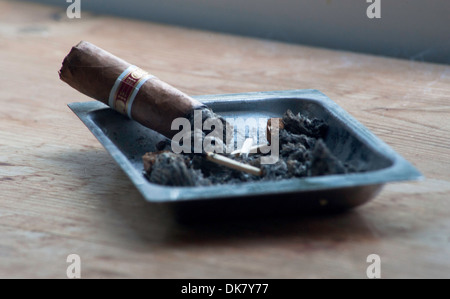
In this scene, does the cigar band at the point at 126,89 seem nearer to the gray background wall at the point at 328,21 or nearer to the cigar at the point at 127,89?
the cigar at the point at 127,89

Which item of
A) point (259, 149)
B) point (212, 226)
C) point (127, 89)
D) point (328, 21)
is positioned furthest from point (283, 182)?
point (328, 21)

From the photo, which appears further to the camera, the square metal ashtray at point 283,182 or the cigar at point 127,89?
the cigar at point 127,89

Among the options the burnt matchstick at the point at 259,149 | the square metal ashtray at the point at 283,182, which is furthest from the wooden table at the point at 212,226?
the burnt matchstick at the point at 259,149

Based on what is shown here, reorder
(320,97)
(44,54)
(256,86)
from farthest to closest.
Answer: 1. (44,54)
2. (256,86)
3. (320,97)

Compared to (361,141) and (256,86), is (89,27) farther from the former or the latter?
(361,141)

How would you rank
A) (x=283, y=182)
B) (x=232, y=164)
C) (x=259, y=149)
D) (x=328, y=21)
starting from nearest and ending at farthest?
(x=283, y=182) → (x=232, y=164) → (x=259, y=149) → (x=328, y=21)

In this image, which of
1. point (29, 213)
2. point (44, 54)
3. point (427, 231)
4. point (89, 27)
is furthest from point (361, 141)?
point (89, 27)

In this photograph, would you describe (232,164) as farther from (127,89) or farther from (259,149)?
(127,89)
